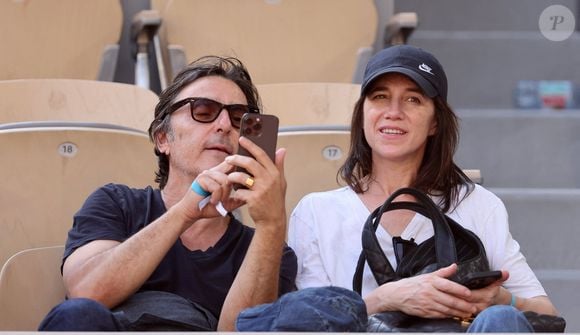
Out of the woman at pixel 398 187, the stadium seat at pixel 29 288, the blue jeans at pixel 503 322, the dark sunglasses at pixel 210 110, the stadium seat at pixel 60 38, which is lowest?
the stadium seat at pixel 29 288

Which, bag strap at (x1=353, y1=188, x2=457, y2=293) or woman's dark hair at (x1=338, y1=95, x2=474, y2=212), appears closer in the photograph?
bag strap at (x1=353, y1=188, x2=457, y2=293)

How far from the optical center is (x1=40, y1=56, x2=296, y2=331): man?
2.04m

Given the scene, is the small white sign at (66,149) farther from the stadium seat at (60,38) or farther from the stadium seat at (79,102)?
the stadium seat at (60,38)

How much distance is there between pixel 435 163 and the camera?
2.45 m

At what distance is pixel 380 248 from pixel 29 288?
677 millimetres

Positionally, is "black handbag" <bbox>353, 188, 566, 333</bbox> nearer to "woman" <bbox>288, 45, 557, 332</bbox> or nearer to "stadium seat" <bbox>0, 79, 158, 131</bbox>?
"woman" <bbox>288, 45, 557, 332</bbox>

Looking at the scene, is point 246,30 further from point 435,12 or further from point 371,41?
point 435,12

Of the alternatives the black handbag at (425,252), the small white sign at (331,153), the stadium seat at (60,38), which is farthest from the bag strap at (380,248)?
the stadium seat at (60,38)

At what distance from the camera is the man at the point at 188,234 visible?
2045 mm

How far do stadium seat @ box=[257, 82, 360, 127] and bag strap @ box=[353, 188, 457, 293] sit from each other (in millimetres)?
1239

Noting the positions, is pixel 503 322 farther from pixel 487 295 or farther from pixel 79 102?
pixel 79 102

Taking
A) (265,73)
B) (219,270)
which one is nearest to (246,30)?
(265,73)

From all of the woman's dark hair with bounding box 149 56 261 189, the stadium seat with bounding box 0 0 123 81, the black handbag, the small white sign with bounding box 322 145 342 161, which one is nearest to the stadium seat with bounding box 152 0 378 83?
the stadium seat with bounding box 0 0 123 81

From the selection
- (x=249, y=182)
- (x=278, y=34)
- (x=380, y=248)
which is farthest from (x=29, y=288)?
(x=278, y=34)
